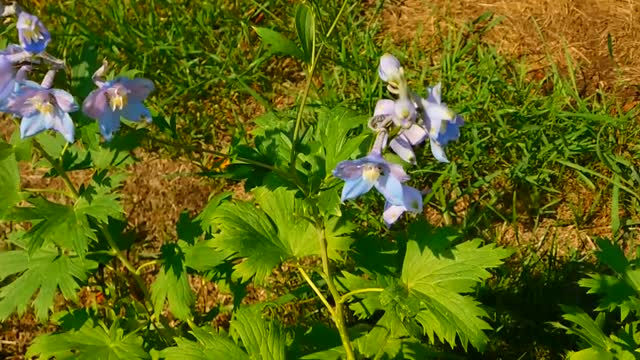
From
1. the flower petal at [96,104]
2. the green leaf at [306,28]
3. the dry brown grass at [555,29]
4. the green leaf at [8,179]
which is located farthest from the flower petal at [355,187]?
the dry brown grass at [555,29]

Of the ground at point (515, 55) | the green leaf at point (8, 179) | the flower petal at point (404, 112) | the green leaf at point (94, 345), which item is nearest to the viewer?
the flower petal at point (404, 112)

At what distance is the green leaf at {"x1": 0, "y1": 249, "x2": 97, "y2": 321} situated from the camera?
7.76 feet

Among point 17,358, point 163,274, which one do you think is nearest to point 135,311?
point 163,274

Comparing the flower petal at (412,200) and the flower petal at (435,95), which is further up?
the flower petal at (435,95)

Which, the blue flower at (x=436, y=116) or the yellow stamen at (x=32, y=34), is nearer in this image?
the blue flower at (x=436, y=116)

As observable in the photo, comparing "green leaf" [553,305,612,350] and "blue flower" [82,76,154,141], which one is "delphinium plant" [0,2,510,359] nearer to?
"blue flower" [82,76,154,141]

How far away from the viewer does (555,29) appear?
3.64m

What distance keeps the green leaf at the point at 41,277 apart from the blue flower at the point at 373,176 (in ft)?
2.76

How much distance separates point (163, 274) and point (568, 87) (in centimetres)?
175

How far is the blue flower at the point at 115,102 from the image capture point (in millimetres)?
1994

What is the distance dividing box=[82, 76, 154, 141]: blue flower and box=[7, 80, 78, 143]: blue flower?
48 millimetres

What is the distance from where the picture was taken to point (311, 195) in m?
2.21

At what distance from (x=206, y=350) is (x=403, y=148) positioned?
0.76 metres

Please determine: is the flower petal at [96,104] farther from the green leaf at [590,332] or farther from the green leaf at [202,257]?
the green leaf at [590,332]
